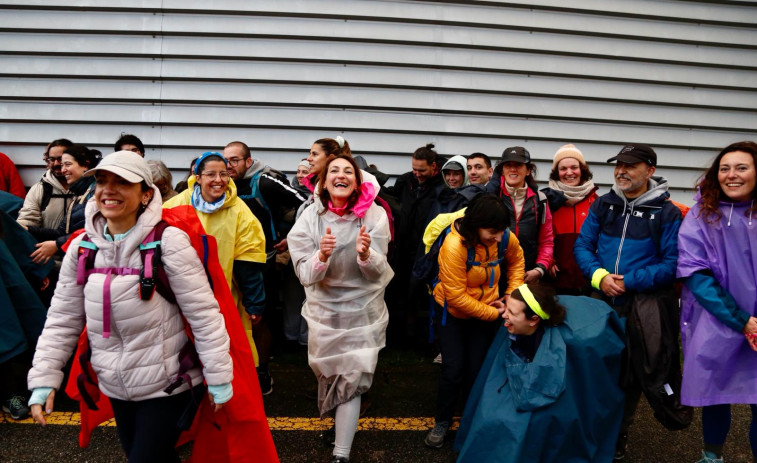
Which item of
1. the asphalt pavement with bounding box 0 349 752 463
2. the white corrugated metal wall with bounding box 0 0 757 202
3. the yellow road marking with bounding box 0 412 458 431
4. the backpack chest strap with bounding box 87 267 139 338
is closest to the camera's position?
the backpack chest strap with bounding box 87 267 139 338

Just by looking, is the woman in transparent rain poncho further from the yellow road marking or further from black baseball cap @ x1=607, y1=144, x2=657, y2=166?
black baseball cap @ x1=607, y1=144, x2=657, y2=166

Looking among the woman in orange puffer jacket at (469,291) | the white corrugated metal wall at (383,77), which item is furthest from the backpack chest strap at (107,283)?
the white corrugated metal wall at (383,77)

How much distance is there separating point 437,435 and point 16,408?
320 cm

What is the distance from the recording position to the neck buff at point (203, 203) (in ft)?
11.7

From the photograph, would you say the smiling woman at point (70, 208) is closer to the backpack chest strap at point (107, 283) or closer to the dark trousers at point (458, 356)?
the backpack chest strap at point (107, 283)

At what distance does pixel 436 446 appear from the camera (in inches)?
137

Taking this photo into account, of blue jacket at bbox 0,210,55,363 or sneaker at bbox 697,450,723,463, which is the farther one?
blue jacket at bbox 0,210,55,363

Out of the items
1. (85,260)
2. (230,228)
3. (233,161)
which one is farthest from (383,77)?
(85,260)

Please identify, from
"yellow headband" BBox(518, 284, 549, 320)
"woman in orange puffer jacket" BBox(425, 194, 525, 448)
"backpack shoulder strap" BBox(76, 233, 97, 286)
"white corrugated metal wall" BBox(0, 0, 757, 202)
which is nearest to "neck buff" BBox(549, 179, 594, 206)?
"woman in orange puffer jacket" BBox(425, 194, 525, 448)

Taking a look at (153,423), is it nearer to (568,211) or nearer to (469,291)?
(469,291)

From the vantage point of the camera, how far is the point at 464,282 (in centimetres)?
343

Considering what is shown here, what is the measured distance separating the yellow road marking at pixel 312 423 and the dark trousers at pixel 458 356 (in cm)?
37

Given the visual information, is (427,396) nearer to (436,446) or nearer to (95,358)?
(436,446)

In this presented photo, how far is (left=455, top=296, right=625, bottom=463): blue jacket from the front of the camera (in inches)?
112
